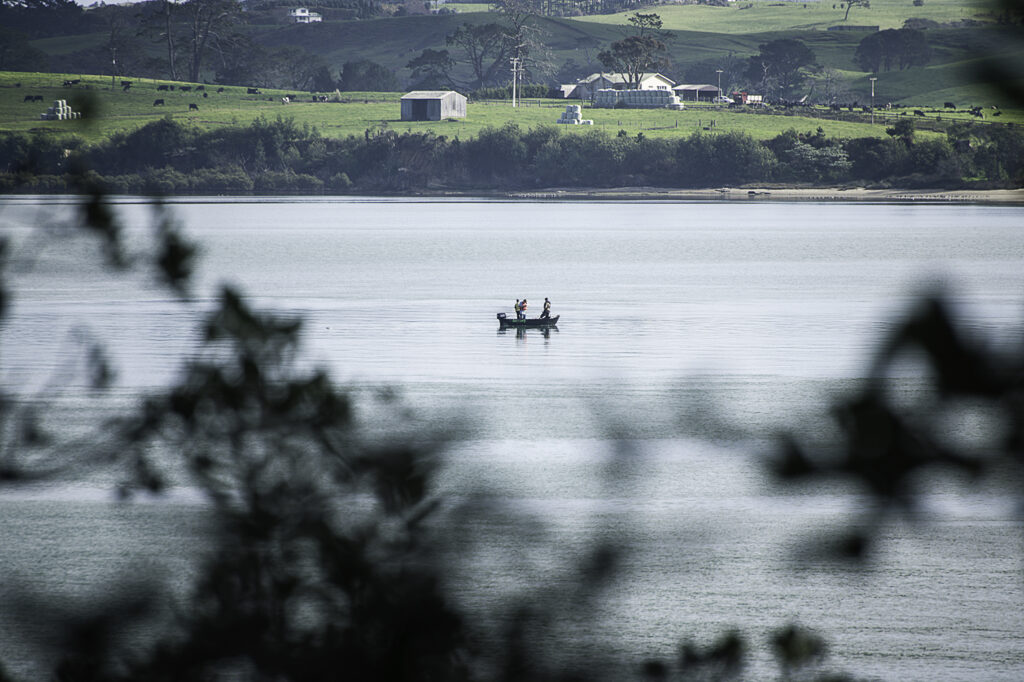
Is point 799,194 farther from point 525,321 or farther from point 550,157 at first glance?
point 525,321

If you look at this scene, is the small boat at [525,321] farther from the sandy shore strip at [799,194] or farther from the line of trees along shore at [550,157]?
the line of trees along shore at [550,157]

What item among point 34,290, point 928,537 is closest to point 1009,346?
point 928,537

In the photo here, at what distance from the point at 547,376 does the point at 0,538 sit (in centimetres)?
2645

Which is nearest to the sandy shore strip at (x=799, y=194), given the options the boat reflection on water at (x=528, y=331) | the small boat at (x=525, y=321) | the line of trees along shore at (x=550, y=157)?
the line of trees along shore at (x=550, y=157)

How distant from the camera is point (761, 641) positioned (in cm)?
2400

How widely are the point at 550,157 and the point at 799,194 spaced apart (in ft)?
124

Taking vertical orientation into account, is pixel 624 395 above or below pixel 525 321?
above

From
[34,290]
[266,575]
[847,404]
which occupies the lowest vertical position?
[34,290]

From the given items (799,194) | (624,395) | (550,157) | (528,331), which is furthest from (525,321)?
(550,157)

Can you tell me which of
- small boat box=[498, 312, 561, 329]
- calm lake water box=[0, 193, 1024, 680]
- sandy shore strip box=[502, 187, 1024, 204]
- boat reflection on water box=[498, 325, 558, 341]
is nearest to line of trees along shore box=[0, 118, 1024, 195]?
sandy shore strip box=[502, 187, 1024, 204]

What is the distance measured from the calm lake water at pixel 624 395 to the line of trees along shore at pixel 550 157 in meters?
45.4

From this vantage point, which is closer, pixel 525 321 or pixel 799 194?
pixel 525 321

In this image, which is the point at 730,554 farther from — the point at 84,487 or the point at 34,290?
the point at 34,290

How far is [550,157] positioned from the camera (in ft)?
623
